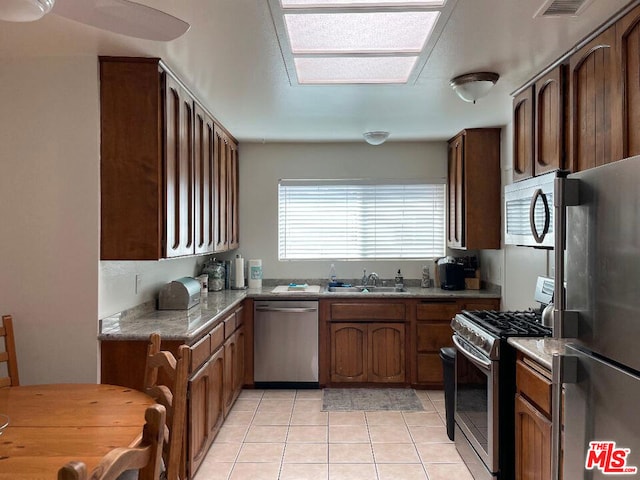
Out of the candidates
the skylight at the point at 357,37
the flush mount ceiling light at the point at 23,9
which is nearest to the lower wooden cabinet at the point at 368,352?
the skylight at the point at 357,37

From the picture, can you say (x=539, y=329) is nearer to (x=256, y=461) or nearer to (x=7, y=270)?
(x=256, y=461)

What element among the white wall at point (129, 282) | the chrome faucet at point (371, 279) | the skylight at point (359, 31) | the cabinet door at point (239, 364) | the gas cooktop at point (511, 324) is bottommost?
the cabinet door at point (239, 364)

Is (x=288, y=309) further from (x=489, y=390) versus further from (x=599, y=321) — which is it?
(x=599, y=321)

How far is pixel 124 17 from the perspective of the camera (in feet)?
4.66

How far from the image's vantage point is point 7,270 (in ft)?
8.20

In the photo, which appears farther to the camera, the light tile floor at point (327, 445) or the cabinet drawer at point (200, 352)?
the light tile floor at point (327, 445)

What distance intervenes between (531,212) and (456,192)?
2428 millimetres

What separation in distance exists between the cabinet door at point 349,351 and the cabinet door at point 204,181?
145cm

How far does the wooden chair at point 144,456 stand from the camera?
0.97 metres

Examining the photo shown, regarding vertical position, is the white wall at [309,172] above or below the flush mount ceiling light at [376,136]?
below

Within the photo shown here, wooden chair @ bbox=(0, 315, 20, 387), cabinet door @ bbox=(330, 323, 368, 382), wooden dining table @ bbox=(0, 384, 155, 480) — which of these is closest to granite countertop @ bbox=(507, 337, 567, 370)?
wooden dining table @ bbox=(0, 384, 155, 480)

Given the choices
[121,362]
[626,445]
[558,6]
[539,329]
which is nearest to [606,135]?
[558,6]

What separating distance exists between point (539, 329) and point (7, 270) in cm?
288
